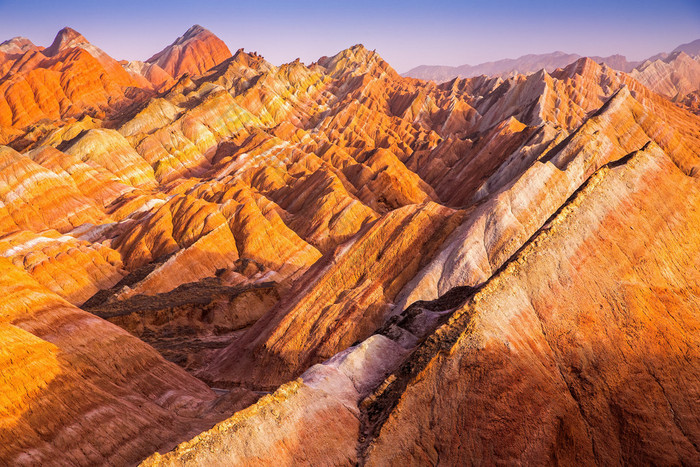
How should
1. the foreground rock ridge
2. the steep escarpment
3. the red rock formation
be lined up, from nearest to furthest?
1. the steep escarpment
2. the foreground rock ridge
3. the red rock formation

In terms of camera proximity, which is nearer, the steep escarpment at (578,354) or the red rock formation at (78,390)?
the steep escarpment at (578,354)

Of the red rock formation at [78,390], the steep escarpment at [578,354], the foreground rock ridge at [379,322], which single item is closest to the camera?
the steep escarpment at [578,354]

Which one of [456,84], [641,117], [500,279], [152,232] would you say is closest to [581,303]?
[500,279]

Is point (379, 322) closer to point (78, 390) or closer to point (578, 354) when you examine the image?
point (578, 354)

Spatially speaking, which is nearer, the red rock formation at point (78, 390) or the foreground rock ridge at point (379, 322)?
the foreground rock ridge at point (379, 322)

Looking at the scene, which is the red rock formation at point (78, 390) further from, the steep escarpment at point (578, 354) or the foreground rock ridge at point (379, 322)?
the steep escarpment at point (578, 354)

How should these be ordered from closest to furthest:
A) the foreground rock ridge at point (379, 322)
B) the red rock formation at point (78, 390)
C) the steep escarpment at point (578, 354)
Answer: the steep escarpment at point (578, 354)
the foreground rock ridge at point (379, 322)
the red rock formation at point (78, 390)

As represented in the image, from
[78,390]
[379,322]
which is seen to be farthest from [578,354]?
[78,390]

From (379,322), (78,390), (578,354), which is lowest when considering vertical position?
(379,322)

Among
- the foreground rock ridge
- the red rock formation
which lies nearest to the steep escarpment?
the foreground rock ridge

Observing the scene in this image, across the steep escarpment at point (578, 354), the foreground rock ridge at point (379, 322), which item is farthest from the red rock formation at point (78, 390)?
the steep escarpment at point (578, 354)

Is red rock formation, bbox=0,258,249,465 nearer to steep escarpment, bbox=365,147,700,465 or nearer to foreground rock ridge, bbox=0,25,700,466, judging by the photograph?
foreground rock ridge, bbox=0,25,700,466
